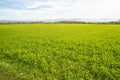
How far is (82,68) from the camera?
8.09m

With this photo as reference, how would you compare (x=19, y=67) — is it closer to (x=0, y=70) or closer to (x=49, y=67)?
(x=0, y=70)

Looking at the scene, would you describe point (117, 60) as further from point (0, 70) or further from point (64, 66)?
point (0, 70)

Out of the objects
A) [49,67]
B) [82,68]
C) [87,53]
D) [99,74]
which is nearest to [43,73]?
[49,67]

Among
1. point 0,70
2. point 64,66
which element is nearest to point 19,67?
point 0,70

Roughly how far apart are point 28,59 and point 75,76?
3.78m

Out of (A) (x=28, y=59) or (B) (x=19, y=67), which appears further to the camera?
(A) (x=28, y=59)

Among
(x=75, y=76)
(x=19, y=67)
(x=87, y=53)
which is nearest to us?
(x=75, y=76)

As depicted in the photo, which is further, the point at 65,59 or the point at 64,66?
the point at 65,59

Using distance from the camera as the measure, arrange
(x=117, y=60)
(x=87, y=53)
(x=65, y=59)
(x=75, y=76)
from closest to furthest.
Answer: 1. (x=75, y=76)
2. (x=117, y=60)
3. (x=65, y=59)
4. (x=87, y=53)

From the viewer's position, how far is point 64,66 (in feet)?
28.1

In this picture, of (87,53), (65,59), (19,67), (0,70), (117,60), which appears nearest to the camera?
(0,70)

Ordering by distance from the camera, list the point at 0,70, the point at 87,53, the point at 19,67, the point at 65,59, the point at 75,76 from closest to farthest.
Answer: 1. the point at 75,76
2. the point at 0,70
3. the point at 19,67
4. the point at 65,59
5. the point at 87,53

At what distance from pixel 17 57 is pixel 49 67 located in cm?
307

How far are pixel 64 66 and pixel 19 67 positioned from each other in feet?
8.34
